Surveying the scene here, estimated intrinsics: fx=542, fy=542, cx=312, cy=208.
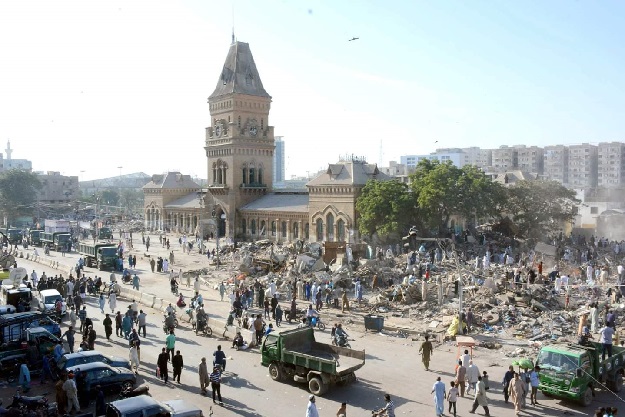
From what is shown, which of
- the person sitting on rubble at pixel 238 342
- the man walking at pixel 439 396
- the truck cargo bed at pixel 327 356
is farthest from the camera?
the person sitting on rubble at pixel 238 342

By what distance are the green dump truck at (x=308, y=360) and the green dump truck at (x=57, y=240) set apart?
44.1 metres

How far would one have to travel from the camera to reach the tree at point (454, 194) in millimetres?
41375

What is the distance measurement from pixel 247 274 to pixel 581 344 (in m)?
24.6

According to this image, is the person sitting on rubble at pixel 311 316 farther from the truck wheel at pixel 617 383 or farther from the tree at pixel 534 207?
the tree at pixel 534 207

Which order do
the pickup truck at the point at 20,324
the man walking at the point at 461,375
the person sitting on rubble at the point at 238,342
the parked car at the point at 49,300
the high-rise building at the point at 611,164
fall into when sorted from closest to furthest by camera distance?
the man walking at the point at 461,375 < the pickup truck at the point at 20,324 < the person sitting on rubble at the point at 238,342 < the parked car at the point at 49,300 < the high-rise building at the point at 611,164

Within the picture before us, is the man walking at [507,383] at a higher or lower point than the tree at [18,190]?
lower

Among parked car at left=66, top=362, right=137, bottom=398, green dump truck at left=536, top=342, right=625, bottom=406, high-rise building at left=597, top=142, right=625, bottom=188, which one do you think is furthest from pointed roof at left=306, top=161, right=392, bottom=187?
high-rise building at left=597, top=142, right=625, bottom=188

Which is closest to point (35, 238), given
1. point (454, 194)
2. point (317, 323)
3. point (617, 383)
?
point (454, 194)

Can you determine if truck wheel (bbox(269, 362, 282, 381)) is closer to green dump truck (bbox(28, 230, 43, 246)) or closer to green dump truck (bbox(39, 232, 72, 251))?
green dump truck (bbox(39, 232, 72, 251))

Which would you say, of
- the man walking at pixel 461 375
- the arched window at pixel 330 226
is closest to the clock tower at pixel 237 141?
the arched window at pixel 330 226

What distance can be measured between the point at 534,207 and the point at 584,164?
8911 cm

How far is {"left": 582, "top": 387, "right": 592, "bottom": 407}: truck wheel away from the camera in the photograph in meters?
15.6

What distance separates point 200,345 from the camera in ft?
74.0

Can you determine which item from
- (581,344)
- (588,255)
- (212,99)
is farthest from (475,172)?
(212,99)
